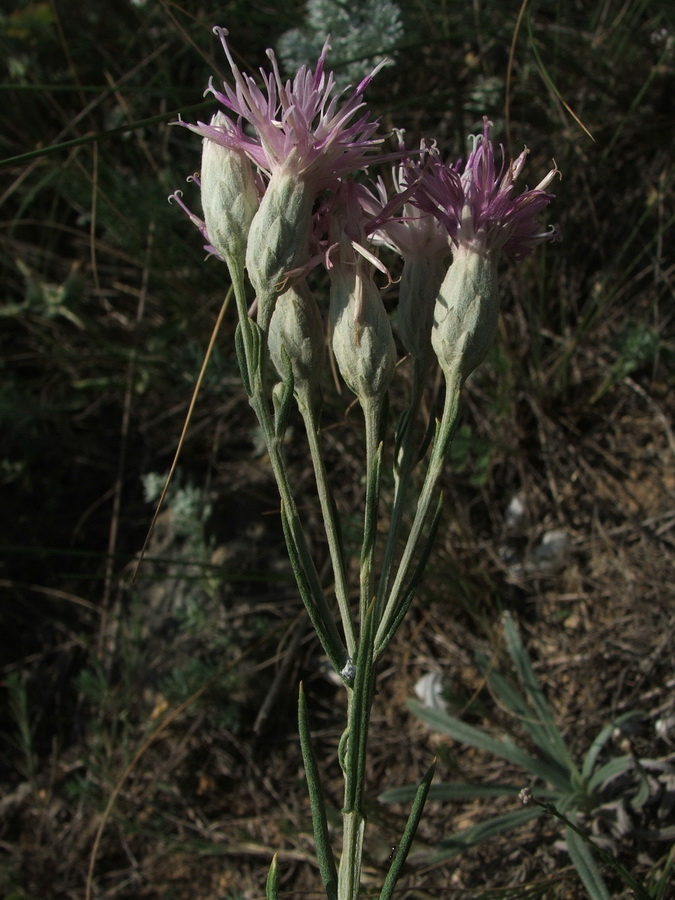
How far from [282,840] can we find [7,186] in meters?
2.66

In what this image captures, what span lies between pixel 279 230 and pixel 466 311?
335 mm

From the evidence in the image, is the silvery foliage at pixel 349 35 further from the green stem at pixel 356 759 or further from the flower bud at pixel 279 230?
the green stem at pixel 356 759

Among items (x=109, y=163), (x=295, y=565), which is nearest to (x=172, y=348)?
(x=109, y=163)

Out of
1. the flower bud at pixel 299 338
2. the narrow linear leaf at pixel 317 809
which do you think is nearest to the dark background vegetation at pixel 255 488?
the narrow linear leaf at pixel 317 809

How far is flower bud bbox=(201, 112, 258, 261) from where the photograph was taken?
139 cm

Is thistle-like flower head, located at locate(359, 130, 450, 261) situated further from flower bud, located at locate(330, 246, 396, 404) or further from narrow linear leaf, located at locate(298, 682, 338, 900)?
narrow linear leaf, located at locate(298, 682, 338, 900)

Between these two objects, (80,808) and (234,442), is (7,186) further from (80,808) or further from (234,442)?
(80,808)

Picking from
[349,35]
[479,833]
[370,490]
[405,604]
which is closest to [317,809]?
[405,604]

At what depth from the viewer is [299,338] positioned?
4.66 feet

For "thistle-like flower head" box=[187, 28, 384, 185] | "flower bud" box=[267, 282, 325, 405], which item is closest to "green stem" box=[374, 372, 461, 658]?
"flower bud" box=[267, 282, 325, 405]

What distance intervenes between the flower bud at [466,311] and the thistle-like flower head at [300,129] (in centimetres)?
24

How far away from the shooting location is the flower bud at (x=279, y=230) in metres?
1.33

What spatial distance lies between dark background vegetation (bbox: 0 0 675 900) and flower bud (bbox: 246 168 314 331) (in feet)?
3.53

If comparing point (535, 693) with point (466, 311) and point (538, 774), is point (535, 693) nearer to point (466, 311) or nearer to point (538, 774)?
point (538, 774)
